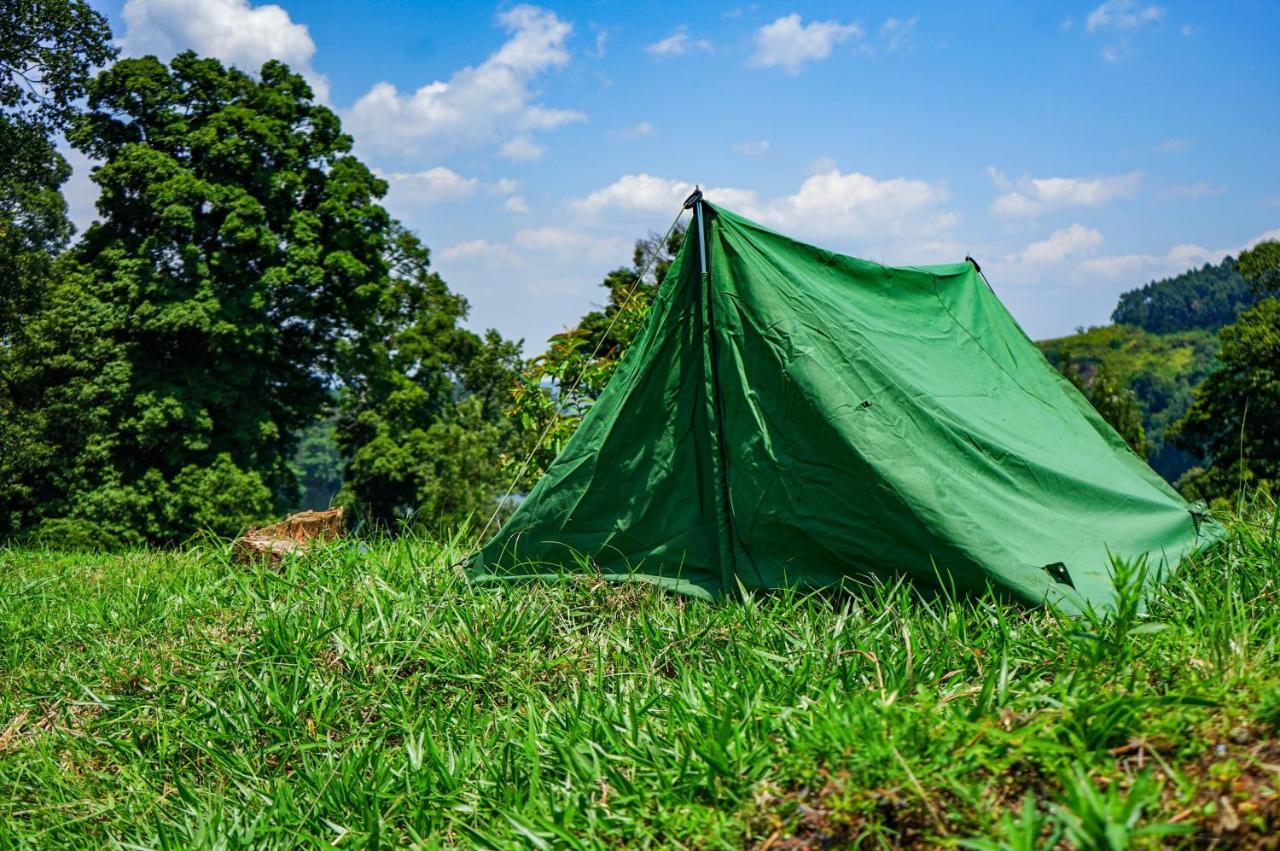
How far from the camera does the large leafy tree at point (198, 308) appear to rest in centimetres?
1733

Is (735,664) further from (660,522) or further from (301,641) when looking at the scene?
(301,641)

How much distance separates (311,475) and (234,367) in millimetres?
50874

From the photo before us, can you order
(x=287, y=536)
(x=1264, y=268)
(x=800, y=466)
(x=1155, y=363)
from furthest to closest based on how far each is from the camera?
(x=1155, y=363)
(x=1264, y=268)
(x=287, y=536)
(x=800, y=466)

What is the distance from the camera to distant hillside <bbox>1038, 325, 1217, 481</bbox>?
72625 mm

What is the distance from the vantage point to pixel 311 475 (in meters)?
67.4

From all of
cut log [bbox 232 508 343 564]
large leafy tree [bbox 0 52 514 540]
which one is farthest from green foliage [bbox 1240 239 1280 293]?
cut log [bbox 232 508 343 564]

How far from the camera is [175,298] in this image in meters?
18.1

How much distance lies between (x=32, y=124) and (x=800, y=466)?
1556cm

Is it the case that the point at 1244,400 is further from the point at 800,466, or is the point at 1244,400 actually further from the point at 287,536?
the point at 287,536

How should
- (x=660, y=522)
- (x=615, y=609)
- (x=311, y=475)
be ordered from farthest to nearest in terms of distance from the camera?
(x=311, y=475) → (x=660, y=522) → (x=615, y=609)

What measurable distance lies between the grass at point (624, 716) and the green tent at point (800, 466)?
0.27 metres

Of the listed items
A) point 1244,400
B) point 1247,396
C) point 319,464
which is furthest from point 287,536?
point 319,464

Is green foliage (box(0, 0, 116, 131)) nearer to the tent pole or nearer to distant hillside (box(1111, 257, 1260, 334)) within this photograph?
the tent pole

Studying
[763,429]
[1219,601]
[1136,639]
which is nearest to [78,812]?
[763,429]
